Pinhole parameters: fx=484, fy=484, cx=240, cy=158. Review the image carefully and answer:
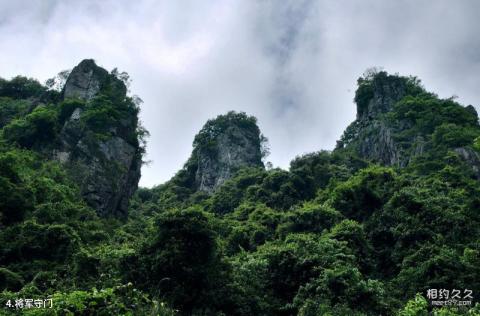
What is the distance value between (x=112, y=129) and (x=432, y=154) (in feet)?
83.0

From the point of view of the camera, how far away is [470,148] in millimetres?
35844

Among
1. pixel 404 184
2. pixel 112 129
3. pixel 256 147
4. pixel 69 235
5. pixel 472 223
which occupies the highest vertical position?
pixel 256 147

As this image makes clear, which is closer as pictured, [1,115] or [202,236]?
[202,236]

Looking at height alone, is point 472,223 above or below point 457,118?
below

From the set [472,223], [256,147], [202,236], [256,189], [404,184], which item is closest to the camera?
[202,236]

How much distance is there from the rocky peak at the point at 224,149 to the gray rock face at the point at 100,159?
47.2 feet

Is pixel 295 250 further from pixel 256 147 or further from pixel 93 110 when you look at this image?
pixel 256 147

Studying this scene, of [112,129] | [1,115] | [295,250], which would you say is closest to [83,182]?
[112,129]

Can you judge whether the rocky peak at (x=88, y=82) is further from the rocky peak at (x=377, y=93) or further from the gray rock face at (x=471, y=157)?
the gray rock face at (x=471, y=157)

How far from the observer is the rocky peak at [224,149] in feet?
179

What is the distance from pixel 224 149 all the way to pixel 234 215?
66.1 ft

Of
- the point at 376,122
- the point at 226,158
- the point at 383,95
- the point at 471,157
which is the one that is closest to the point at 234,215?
the point at 471,157

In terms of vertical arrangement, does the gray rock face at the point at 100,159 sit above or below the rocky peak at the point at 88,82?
below

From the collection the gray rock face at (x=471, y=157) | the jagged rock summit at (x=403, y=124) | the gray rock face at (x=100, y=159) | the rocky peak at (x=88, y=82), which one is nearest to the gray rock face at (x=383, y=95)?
the jagged rock summit at (x=403, y=124)
